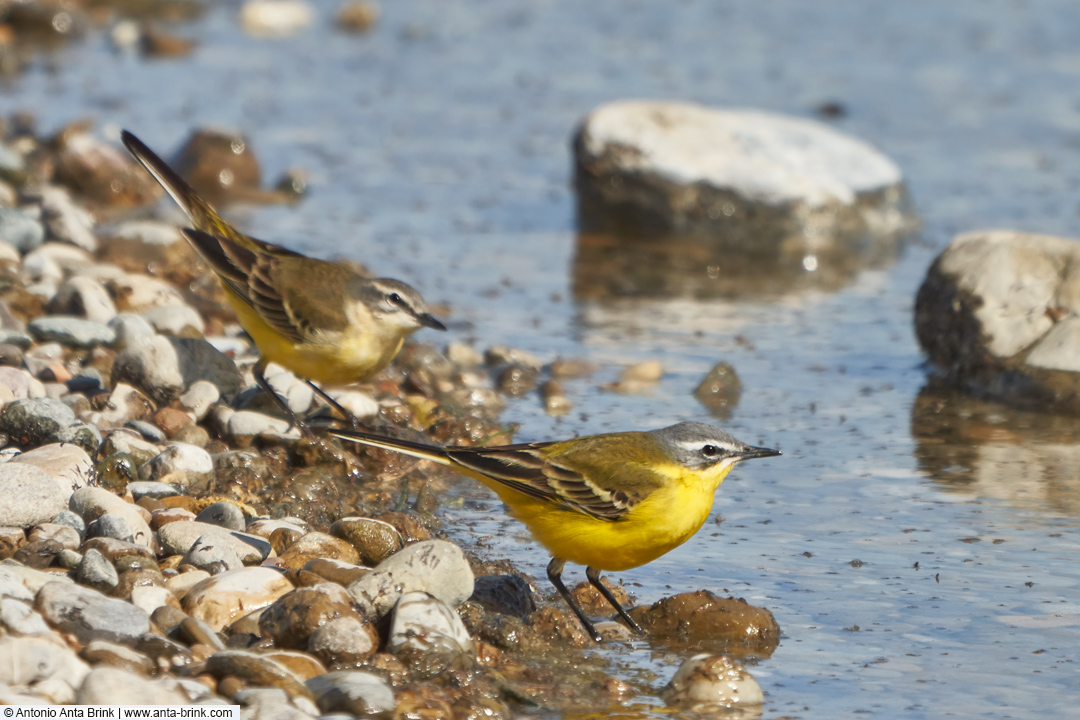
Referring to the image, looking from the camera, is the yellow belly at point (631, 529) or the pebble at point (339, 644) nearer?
the pebble at point (339, 644)

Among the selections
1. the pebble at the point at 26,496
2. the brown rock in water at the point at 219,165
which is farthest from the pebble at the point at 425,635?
the brown rock in water at the point at 219,165

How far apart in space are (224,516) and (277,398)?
148 centimetres

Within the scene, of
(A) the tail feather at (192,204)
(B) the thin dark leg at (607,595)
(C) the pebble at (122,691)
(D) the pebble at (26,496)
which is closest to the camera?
(C) the pebble at (122,691)

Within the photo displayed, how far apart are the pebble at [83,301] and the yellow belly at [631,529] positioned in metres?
4.41

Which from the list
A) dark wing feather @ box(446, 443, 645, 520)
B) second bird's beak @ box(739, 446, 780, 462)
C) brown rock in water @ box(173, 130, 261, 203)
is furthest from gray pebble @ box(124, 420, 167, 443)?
brown rock in water @ box(173, 130, 261, 203)

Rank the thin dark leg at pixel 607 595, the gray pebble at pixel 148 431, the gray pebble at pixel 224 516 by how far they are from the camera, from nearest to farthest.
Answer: the thin dark leg at pixel 607 595 → the gray pebble at pixel 224 516 → the gray pebble at pixel 148 431

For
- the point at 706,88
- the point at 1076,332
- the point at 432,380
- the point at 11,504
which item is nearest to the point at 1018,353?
the point at 1076,332

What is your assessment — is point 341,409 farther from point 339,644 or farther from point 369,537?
point 339,644

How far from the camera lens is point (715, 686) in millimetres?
5617

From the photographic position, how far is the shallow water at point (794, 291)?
6.61 metres

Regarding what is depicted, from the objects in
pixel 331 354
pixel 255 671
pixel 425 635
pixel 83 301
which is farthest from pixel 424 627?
pixel 83 301

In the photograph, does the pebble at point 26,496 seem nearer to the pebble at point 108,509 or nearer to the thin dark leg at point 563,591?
the pebble at point 108,509

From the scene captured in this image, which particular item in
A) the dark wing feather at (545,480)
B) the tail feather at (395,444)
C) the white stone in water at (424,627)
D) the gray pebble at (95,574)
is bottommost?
the gray pebble at (95,574)

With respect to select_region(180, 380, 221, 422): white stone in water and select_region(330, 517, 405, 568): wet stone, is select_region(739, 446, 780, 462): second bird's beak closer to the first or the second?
select_region(330, 517, 405, 568): wet stone
